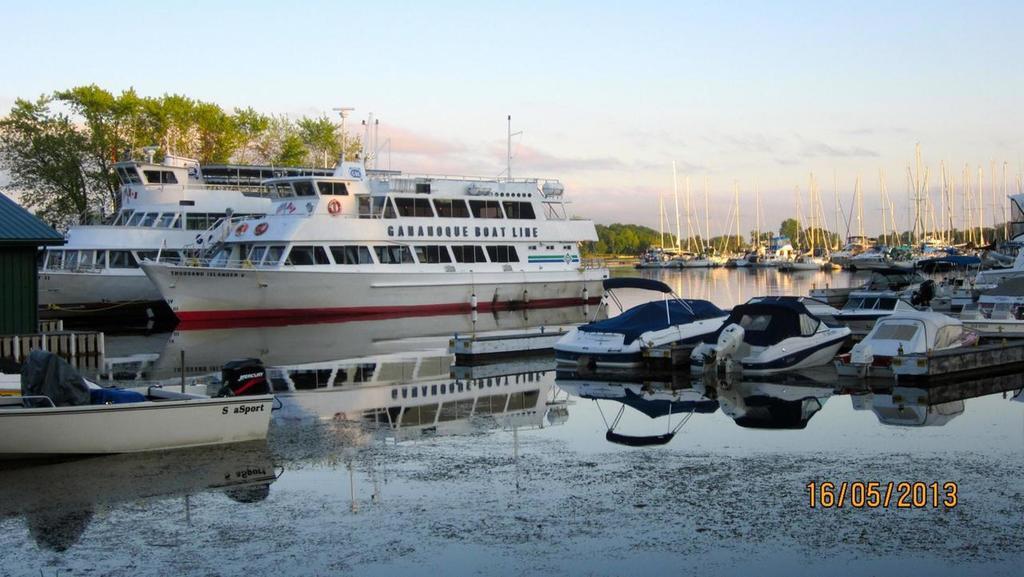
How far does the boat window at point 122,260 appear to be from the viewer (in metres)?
44.8

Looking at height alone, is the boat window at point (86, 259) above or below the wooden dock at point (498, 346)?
above

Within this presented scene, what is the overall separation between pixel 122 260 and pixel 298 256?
28.5ft

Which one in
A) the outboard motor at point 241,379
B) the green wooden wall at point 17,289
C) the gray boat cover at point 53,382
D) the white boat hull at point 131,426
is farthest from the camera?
the green wooden wall at point 17,289

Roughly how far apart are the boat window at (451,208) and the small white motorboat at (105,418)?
32.2 meters

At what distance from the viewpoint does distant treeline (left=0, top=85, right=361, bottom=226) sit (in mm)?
59844

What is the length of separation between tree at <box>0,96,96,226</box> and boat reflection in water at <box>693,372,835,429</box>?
46894 mm

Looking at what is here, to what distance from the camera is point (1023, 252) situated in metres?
40.5

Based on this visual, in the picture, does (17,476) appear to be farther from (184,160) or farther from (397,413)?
(184,160)

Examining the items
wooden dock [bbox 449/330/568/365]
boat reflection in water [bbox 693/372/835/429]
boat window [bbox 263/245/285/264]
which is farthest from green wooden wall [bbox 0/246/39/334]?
boat window [bbox 263/245/285/264]

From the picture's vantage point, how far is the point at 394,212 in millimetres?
44875

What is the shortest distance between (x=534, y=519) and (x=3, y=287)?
18589 mm

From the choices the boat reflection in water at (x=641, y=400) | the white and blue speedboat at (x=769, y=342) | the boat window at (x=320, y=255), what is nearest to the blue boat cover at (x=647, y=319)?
the white and blue speedboat at (x=769, y=342)

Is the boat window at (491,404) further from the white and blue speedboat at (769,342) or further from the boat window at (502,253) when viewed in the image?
the boat window at (502,253)

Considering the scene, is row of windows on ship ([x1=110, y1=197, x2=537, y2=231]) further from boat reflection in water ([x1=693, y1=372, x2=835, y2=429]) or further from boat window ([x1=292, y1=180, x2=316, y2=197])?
boat reflection in water ([x1=693, y1=372, x2=835, y2=429])
